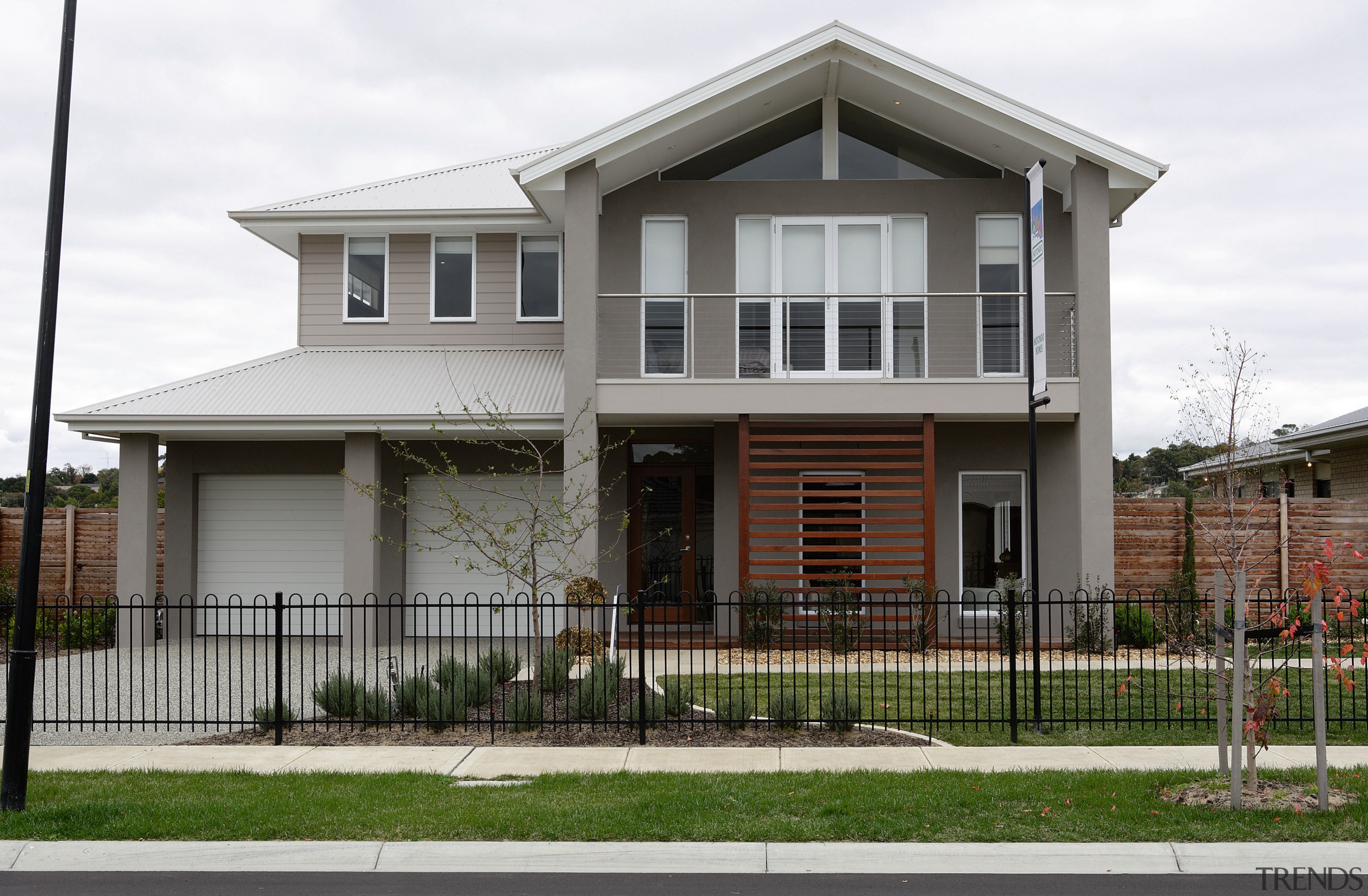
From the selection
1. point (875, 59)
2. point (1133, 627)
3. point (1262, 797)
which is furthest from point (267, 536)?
point (1262, 797)

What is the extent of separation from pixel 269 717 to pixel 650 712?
11.4ft

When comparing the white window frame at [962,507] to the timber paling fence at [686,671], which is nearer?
the timber paling fence at [686,671]

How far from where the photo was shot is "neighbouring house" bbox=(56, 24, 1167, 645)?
50.4 ft

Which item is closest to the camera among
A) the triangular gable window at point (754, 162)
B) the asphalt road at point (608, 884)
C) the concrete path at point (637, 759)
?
the asphalt road at point (608, 884)

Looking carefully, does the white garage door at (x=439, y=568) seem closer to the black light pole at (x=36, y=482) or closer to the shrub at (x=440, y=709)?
the shrub at (x=440, y=709)

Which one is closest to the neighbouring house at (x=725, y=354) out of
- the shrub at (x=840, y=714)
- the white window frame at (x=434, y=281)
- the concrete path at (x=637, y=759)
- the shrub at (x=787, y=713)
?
the white window frame at (x=434, y=281)

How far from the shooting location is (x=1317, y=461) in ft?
79.1

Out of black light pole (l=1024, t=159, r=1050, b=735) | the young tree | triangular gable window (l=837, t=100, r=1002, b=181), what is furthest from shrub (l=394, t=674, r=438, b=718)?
triangular gable window (l=837, t=100, r=1002, b=181)

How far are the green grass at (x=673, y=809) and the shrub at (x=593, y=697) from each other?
1.71m

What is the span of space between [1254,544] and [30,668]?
17117 mm

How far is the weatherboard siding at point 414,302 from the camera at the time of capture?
1853cm

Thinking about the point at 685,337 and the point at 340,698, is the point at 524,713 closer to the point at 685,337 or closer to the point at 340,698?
the point at 340,698

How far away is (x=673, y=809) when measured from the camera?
23.4 ft

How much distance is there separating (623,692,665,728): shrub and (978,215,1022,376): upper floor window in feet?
26.3
